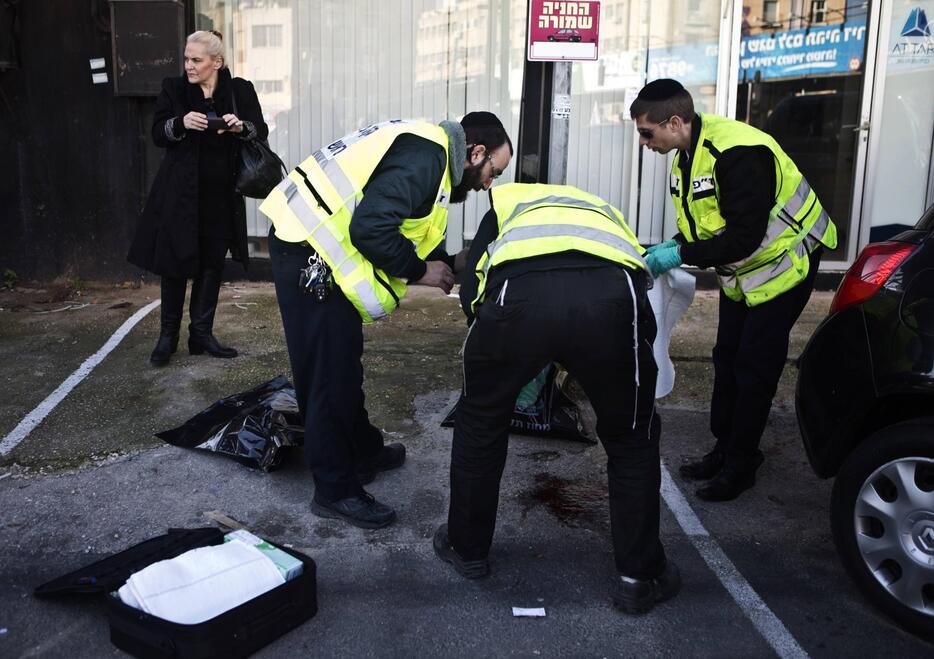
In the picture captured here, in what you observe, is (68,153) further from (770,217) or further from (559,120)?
(770,217)

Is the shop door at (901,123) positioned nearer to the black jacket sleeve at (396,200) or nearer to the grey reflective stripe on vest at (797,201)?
the grey reflective stripe on vest at (797,201)

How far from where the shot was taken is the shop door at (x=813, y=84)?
757 cm

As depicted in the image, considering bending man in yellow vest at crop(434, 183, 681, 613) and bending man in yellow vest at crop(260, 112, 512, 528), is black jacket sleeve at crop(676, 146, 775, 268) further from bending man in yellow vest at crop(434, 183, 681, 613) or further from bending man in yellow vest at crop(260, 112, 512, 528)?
bending man in yellow vest at crop(260, 112, 512, 528)

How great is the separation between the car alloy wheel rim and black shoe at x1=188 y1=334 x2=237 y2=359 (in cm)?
387

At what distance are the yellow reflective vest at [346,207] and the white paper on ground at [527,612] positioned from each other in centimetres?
118

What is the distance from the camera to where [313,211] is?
135 inches

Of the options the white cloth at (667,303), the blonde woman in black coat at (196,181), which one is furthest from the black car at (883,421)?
the blonde woman in black coat at (196,181)

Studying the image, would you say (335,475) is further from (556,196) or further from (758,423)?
(758,423)

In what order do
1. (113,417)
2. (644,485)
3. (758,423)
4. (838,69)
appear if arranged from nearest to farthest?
(644,485)
(758,423)
(113,417)
(838,69)

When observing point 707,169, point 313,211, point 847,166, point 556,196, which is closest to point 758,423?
point 707,169

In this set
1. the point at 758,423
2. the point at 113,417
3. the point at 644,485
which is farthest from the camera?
the point at 113,417

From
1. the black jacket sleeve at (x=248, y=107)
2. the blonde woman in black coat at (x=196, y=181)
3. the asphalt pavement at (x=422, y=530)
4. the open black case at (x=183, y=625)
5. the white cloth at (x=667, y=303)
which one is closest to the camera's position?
the open black case at (x=183, y=625)

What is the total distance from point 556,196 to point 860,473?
1346 mm

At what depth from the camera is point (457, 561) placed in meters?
3.34
